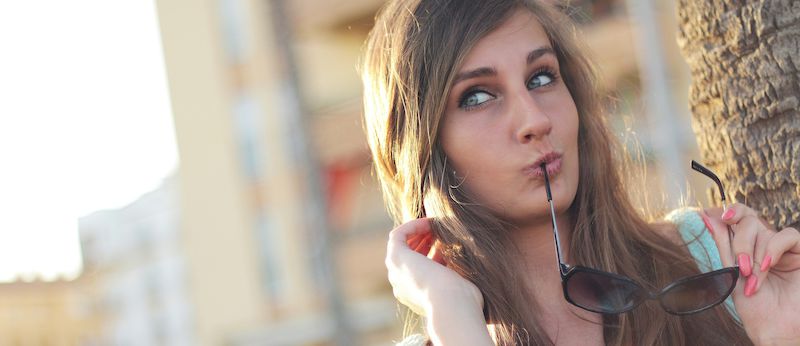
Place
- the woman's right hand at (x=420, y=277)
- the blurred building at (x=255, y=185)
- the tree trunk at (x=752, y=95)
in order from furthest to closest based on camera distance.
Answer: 1. the blurred building at (x=255, y=185)
2. the tree trunk at (x=752, y=95)
3. the woman's right hand at (x=420, y=277)

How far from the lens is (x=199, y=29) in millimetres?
28312

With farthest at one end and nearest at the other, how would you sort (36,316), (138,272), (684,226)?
(138,272) → (36,316) → (684,226)

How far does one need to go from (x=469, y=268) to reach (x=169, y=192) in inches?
2336

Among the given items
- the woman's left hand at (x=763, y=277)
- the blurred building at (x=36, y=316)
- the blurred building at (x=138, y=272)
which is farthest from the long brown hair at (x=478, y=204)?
the blurred building at (x=138, y=272)

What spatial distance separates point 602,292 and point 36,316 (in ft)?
158

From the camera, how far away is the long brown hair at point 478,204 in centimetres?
289

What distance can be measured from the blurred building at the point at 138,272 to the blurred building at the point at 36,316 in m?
7.14

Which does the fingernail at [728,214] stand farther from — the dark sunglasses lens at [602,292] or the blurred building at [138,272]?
the blurred building at [138,272]

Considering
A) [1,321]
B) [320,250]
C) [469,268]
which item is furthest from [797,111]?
[1,321]

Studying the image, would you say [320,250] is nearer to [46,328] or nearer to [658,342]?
[658,342]

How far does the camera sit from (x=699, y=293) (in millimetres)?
2553

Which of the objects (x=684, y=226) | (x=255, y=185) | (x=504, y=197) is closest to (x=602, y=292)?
(x=504, y=197)

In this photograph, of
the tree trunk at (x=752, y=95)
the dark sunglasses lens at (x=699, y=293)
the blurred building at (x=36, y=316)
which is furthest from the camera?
the blurred building at (x=36, y=316)

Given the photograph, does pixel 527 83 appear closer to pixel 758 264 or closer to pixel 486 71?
pixel 486 71
